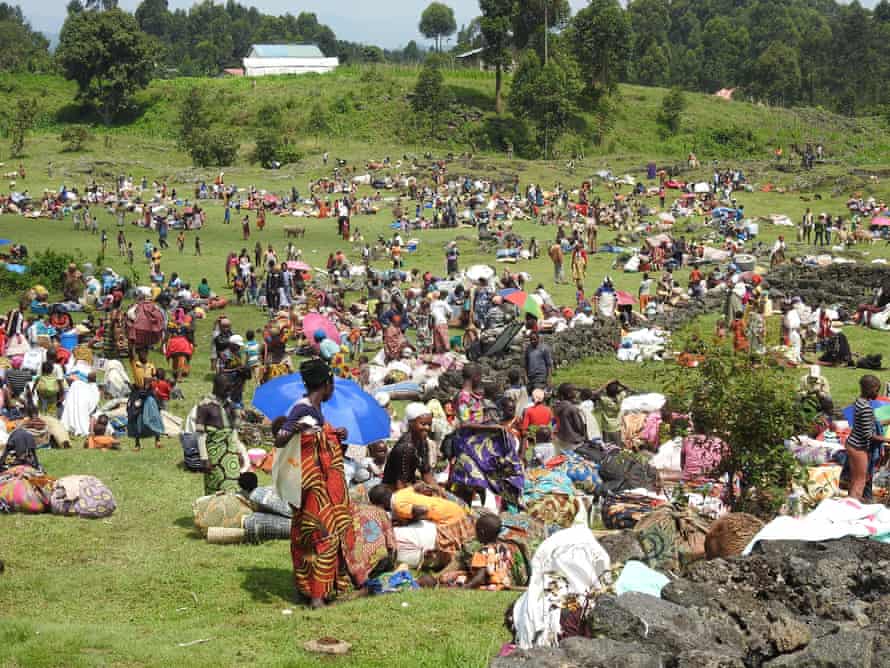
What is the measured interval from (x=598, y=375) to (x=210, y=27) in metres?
133

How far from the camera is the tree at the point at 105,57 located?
2621 inches

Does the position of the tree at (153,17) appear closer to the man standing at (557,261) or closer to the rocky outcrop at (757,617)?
the man standing at (557,261)

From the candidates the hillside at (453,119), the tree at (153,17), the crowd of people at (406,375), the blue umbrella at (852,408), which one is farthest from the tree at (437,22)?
the blue umbrella at (852,408)

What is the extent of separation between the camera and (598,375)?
1877cm

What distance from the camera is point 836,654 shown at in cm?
531

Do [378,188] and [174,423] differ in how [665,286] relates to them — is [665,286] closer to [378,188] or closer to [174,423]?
[174,423]

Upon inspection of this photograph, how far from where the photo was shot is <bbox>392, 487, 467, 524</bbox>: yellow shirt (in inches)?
333

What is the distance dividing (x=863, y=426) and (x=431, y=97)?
5614 cm

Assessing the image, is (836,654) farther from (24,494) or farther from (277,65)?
(277,65)

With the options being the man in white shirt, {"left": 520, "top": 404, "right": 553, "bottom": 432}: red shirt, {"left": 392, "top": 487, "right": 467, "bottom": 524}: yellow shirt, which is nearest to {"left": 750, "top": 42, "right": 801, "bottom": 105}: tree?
the man in white shirt

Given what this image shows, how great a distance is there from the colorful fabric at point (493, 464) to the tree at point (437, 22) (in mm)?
134736

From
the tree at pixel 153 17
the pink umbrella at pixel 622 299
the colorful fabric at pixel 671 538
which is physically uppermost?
the tree at pixel 153 17

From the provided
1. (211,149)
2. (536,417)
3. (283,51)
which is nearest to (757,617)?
(536,417)

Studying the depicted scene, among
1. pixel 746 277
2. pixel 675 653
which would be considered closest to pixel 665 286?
pixel 746 277
